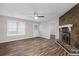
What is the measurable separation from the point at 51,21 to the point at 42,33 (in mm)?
2758

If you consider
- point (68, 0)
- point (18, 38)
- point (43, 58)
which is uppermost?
point (68, 0)

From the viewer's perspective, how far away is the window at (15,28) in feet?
29.9

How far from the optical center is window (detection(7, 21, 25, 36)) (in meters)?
9.10

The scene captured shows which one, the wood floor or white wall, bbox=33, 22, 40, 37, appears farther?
white wall, bbox=33, 22, 40, 37

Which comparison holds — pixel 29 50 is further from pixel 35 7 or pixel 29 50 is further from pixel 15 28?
pixel 15 28

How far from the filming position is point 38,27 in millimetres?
13914

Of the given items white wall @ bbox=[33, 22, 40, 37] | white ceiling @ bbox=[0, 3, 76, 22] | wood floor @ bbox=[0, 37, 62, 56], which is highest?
white ceiling @ bbox=[0, 3, 76, 22]

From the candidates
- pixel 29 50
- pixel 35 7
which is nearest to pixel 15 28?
pixel 29 50

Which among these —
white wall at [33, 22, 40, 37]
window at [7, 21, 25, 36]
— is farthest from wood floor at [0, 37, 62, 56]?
white wall at [33, 22, 40, 37]

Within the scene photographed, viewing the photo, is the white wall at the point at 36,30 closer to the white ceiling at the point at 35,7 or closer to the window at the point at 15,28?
the window at the point at 15,28

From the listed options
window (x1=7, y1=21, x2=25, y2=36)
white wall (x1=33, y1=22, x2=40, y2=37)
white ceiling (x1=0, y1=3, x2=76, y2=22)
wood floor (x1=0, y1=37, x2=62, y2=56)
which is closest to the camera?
white ceiling (x1=0, y1=3, x2=76, y2=22)

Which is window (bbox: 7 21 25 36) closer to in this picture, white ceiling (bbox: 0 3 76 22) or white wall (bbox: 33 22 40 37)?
white wall (bbox: 33 22 40 37)

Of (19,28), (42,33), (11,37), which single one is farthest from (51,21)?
(11,37)

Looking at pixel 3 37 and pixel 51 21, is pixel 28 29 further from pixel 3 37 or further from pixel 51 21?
pixel 3 37
